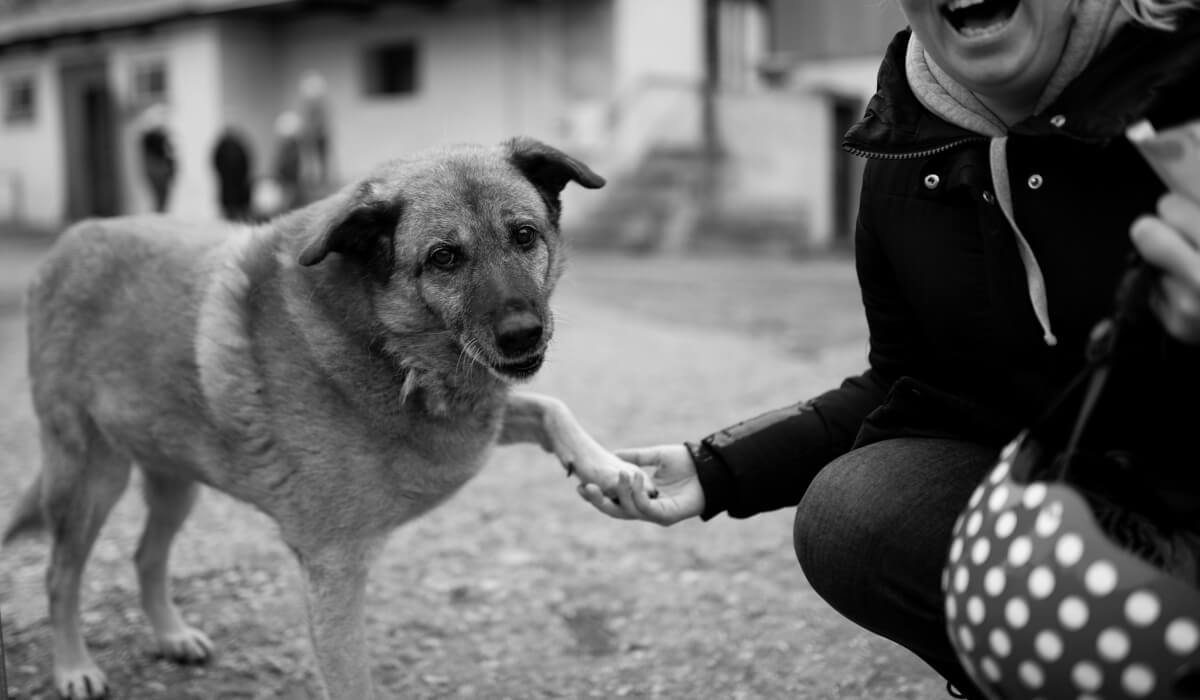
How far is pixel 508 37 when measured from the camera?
60.7 ft

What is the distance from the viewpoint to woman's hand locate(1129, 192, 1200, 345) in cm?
140

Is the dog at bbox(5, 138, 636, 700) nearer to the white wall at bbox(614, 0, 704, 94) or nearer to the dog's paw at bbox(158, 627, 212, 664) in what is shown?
the dog's paw at bbox(158, 627, 212, 664)

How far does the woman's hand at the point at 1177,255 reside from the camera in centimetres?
140

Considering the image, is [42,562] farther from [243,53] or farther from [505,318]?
[243,53]

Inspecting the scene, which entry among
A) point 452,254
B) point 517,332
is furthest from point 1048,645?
point 452,254

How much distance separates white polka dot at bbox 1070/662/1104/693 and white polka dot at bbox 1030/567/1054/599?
3.9 inches

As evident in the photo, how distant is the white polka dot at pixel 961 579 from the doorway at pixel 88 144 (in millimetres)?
23400

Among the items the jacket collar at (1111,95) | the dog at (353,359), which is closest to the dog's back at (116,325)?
the dog at (353,359)

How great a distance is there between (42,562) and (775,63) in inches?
672

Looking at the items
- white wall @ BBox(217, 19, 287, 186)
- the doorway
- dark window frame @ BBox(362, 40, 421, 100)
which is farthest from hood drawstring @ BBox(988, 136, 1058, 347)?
the doorway

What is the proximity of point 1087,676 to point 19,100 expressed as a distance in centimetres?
2632

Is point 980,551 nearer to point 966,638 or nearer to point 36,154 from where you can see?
point 966,638

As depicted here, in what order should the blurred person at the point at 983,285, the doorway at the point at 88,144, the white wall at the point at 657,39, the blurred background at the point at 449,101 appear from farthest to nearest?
1. the doorway at the point at 88,144
2. the white wall at the point at 657,39
3. the blurred background at the point at 449,101
4. the blurred person at the point at 983,285

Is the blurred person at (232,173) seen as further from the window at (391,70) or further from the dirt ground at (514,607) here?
the dirt ground at (514,607)
